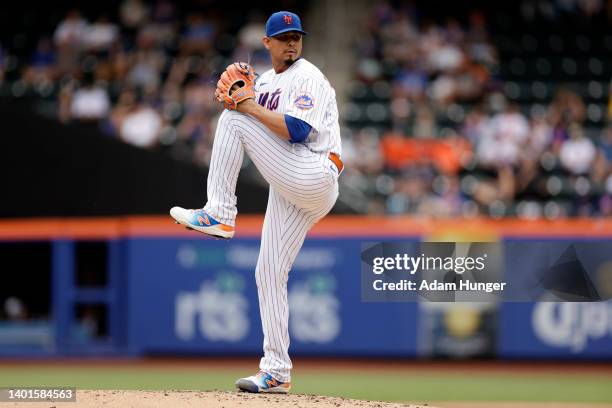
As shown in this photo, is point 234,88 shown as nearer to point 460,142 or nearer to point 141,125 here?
point 141,125

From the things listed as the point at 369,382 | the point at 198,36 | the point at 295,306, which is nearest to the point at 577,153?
the point at 295,306

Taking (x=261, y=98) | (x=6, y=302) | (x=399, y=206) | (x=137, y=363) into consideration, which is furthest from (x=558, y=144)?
(x=261, y=98)

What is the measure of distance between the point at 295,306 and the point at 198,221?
499cm

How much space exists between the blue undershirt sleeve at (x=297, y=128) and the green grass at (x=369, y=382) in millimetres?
3141

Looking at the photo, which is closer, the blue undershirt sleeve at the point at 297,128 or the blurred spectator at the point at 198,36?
the blue undershirt sleeve at the point at 297,128

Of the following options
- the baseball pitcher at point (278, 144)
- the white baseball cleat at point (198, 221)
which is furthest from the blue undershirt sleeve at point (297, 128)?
the white baseball cleat at point (198, 221)

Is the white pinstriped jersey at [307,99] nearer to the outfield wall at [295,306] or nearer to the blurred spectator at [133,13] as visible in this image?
the outfield wall at [295,306]

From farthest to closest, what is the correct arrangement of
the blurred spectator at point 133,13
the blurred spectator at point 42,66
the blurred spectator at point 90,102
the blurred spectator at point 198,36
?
the blurred spectator at point 133,13
the blurred spectator at point 198,36
the blurred spectator at point 42,66
the blurred spectator at point 90,102

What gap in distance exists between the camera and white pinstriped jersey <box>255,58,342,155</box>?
563cm

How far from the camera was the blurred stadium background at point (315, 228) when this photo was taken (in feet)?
34.2

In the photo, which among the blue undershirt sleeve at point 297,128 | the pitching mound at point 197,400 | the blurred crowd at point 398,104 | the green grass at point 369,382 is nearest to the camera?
the pitching mound at point 197,400

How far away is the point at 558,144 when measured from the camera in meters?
12.7

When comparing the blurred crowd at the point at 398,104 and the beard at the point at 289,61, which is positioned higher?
the blurred crowd at the point at 398,104

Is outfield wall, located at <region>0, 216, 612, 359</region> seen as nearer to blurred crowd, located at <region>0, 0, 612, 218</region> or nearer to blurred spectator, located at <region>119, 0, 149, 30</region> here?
blurred crowd, located at <region>0, 0, 612, 218</region>
